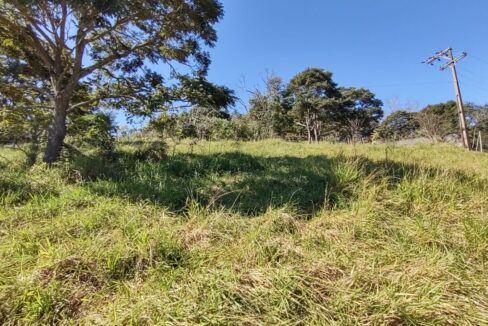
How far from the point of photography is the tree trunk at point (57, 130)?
19.7 ft

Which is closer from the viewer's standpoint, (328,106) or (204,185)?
(204,185)

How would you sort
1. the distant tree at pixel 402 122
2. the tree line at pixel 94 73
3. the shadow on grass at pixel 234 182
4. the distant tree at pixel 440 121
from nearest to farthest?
the shadow on grass at pixel 234 182 → the tree line at pixel 94 73 → the distant tree at pixel 440 121 → the distant tree at pixel 402 122

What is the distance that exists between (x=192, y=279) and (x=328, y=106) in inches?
962

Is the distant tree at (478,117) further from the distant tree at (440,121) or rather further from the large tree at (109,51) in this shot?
the large tree at (109,51)

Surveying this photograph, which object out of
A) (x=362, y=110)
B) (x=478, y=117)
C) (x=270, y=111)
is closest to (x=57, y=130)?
(x=270, y=111)

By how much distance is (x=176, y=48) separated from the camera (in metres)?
6.57

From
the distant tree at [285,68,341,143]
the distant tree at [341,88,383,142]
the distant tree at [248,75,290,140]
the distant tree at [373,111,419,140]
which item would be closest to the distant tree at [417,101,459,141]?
the distant tree at [373,111,419,140]

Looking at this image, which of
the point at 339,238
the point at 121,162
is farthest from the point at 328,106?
the point at 339,238

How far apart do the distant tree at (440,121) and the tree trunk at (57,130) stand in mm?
28535

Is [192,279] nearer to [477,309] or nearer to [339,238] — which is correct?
[339,238]

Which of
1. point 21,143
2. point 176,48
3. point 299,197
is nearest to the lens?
point 299,197

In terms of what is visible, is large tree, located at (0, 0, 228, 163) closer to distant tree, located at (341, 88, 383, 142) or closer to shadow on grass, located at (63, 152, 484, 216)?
shadow on grass, located at (63, 152, 484, 216)

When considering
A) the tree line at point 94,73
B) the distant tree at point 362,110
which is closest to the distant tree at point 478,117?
the distant tree at point 362,110

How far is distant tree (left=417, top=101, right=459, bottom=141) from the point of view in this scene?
27.3m
